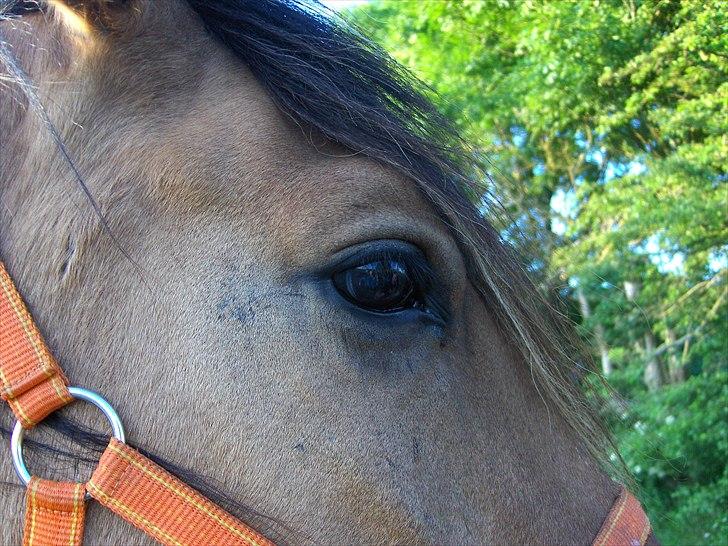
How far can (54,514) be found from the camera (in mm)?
1293

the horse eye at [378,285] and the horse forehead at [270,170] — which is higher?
the horse forehead at [270,170]

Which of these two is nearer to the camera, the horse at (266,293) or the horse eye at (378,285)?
the horse at (266,293)

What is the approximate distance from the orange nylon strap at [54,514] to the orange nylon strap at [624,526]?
112 cm

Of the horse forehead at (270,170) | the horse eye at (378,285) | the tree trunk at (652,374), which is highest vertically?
the horse forehead at (270,170)

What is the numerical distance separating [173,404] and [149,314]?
0.63 ft

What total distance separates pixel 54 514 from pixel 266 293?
0.59m

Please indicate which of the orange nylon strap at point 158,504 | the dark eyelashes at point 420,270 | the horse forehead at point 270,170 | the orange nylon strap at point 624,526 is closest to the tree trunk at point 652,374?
the orange nylon strap at point 624,526

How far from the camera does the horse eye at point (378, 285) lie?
146 cm

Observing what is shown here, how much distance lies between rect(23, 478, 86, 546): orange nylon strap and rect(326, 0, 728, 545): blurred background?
165cm

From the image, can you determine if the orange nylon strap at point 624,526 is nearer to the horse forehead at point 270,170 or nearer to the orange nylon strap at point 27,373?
the horse forehead at point 270,170

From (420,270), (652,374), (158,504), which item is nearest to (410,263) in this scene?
(420,270)

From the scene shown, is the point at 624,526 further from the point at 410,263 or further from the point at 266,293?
the point at 266,293

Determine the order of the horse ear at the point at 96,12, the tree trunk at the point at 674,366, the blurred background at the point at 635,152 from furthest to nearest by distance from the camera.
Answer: the tree trunk at the point at 674,366 < the blurred background at the point at 635,152 < the horse ear at the point at 96,12

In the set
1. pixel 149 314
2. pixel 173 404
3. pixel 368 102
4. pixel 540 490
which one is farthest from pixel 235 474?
pixel 368 102
